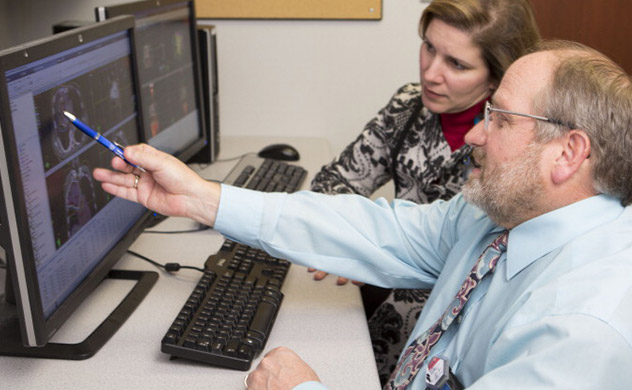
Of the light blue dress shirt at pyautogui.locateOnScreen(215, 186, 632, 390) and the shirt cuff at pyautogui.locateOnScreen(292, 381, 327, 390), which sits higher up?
the light blue dress shirt at pyautogui.locateOnScreen(215, 186, 632, 390)

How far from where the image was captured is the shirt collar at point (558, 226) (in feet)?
3.28

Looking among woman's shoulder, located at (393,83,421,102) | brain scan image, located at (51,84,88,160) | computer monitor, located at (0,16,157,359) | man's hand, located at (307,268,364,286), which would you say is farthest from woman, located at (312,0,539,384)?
brain scan image, located at (51,84,88,160)

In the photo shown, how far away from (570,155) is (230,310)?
60cm

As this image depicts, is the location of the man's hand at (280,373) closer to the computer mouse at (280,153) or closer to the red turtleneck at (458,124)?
the red turtleneck at (458,124)

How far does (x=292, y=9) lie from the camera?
2279 millimetres

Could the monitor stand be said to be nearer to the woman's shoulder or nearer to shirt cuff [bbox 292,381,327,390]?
shirt cuff [bbox 292,381,327,390]

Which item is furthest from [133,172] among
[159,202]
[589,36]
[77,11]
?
[77,11]

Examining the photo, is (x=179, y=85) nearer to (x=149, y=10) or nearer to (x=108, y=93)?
(x=149, y=10)

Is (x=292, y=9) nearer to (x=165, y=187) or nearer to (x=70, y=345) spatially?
(x=165, y=187)

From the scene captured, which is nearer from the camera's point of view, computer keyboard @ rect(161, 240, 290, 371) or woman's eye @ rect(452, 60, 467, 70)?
computer keyboard @ rect(161, 240, 290, 371)

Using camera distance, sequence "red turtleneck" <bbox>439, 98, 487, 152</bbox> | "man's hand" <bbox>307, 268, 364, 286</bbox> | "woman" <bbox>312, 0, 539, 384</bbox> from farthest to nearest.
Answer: "red turtleneck" <bbox>439, 98, 487, 152</bbox>
"woman" <bbox>312, 0, 539, 384</bbox>
"man's hand" <bbox>307, 268, 364, 286</bbox>

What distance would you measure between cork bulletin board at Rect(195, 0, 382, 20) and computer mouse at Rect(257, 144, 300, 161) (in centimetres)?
46

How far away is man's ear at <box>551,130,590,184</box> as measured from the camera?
1021mm

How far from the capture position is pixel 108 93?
1237 millimetres
